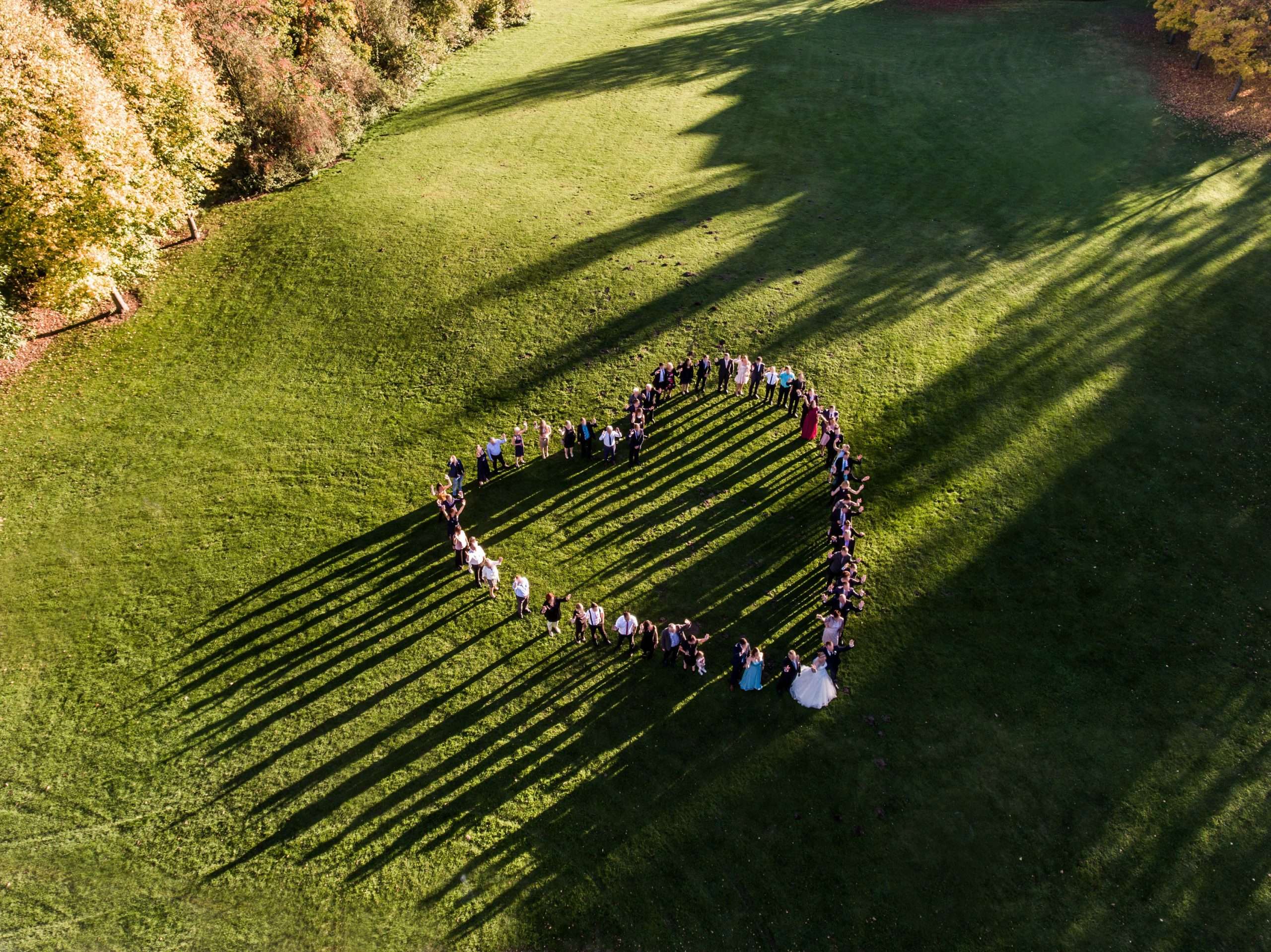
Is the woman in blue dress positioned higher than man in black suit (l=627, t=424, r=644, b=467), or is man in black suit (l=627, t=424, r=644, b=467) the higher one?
man in black suit (l=627, t=424, r=644, b=467)

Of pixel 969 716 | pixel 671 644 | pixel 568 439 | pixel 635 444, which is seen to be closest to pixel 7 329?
pixel 568 439

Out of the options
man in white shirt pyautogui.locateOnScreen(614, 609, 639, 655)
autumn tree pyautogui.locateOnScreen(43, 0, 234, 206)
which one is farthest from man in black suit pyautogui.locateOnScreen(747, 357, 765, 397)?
autumn tree pyautogui.locateOnScreen(43, 0, 234, 206)

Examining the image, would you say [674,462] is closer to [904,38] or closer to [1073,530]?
[1073,530]

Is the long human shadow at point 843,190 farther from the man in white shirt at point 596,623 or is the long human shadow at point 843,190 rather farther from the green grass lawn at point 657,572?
the man in white shirt at point 596,623

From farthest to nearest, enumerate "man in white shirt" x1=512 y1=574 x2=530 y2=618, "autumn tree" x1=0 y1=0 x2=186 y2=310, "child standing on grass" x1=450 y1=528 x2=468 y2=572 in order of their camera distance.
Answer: "autumn tree" x1=0 y1=0 x2=186 y2=310, "child standing on grass" x1=450 y1=528 x2=468 y2=572, "man in white shirt" x1=512 y1=574 x2=530 y2=618

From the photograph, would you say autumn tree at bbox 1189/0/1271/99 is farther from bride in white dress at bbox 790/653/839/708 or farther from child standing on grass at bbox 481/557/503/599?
child standing on grass at bbox 481/557/503/599

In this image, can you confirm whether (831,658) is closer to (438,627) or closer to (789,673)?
(789,673)

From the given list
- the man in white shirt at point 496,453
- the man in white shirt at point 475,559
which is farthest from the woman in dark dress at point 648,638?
the man in white shirt at point 496,453
